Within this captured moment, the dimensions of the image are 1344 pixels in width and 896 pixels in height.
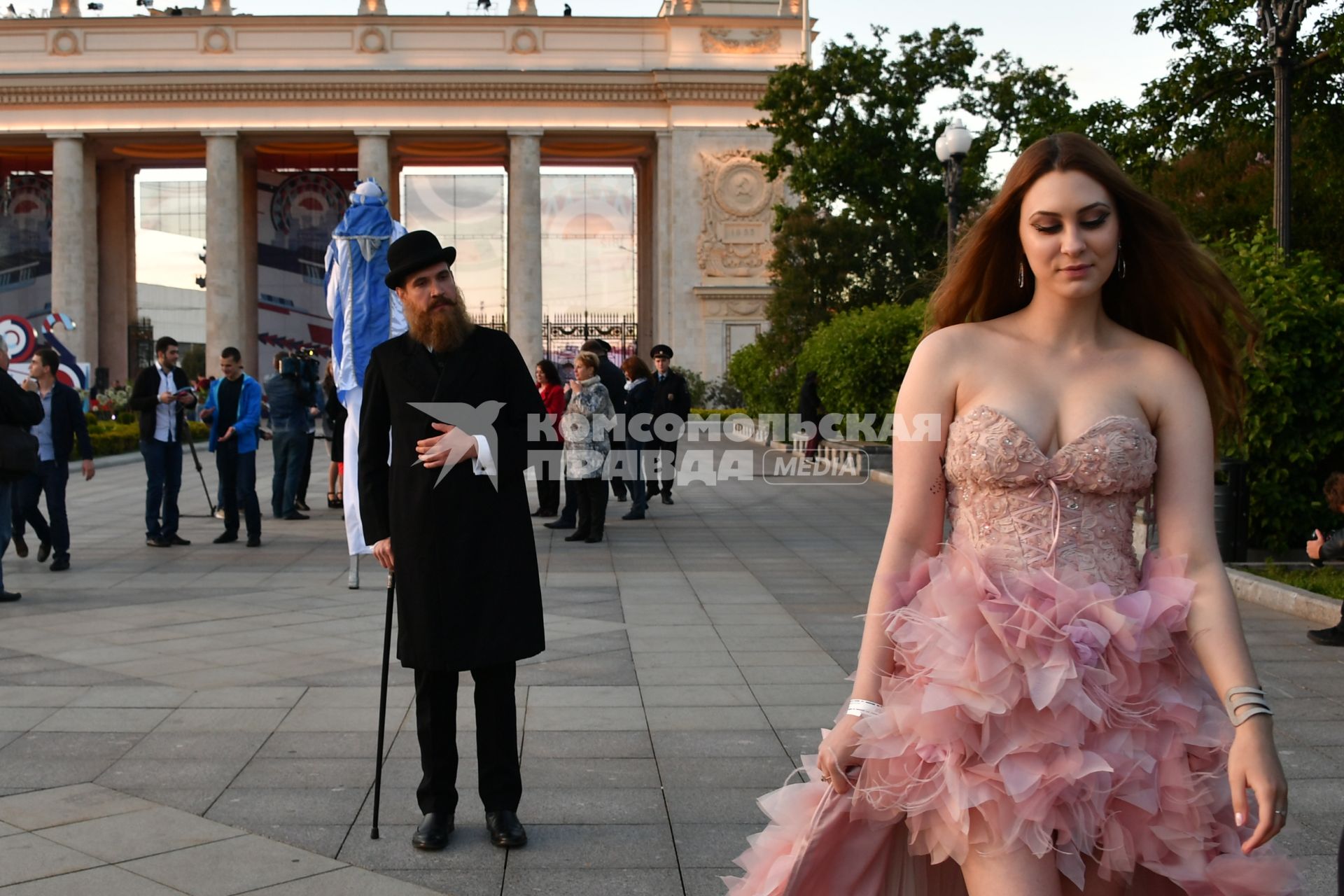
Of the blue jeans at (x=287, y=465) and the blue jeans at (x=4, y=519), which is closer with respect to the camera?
the blue jeans at (x=4, y=519)

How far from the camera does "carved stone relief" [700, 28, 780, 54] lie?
161 ft

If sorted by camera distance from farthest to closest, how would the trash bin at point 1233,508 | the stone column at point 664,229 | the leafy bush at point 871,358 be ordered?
the stone column at point 664,229 < the leafy bush at point 871,358 < the trash bin at point 1233,508

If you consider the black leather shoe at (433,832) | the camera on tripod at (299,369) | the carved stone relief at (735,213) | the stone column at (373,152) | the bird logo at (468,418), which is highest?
the stone column at (373,152)

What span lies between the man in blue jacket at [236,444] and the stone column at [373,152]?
37.6 metres

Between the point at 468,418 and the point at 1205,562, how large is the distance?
260cm

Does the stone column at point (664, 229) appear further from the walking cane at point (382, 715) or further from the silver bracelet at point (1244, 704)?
the silver bracelet at point (1244, 704)

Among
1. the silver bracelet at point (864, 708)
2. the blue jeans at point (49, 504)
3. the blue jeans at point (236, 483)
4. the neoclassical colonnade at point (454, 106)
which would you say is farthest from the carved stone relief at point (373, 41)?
the silver bracelet at point (864, 708)

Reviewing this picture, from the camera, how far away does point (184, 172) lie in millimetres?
56000

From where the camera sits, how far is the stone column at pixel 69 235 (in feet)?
165

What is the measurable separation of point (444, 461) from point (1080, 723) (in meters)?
2.55

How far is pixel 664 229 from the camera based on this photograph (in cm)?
4988

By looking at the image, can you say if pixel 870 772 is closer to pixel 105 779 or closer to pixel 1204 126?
pixel 105 779

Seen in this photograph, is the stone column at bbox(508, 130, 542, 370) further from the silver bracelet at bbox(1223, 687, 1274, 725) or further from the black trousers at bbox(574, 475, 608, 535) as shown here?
the silver bracelet at bbox(1223, 687, 1274, 725)

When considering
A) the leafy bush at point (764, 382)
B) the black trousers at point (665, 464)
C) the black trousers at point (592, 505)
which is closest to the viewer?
the black trousers at point (592, 505)
